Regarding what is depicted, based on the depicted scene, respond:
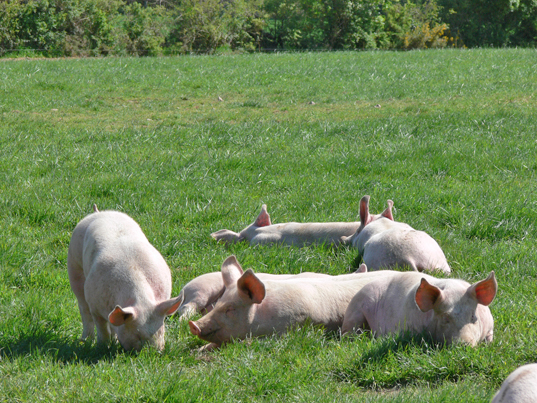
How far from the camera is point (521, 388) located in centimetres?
222

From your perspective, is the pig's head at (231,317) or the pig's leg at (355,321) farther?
the pig's leg at (355,321)

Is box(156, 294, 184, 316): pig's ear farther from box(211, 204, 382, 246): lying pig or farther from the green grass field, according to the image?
box(211, 204, 382, 246): lying pig

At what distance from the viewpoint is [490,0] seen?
133 ft

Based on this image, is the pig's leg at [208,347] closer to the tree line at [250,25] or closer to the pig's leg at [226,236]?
the pig's leg at [226,236]

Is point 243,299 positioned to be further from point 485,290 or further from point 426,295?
point 485,290

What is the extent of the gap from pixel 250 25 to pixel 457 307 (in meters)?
32.8

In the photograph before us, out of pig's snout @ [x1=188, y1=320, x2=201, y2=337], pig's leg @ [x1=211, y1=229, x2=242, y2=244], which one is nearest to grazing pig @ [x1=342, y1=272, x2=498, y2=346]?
pig's snout @ [x1=188, y1=320, x2=201, y2=337]

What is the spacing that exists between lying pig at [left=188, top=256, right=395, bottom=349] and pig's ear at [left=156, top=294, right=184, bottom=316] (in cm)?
28

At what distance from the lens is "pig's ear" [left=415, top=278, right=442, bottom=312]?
3.40 meters

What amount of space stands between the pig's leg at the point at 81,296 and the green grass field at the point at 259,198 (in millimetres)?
171

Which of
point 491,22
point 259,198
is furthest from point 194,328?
point 491,22

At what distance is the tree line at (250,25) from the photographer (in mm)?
27812

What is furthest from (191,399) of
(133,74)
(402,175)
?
(133,74)

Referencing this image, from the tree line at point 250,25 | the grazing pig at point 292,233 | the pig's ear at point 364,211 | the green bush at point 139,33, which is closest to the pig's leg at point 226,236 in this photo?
the grazing pig at point 292,233
